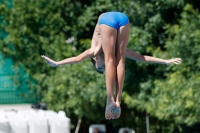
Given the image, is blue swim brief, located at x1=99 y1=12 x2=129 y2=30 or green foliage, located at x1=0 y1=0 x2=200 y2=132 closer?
blue swim brief, located at x1=99 y1=12 x2=129 y2=30

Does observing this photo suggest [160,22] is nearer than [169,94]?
No

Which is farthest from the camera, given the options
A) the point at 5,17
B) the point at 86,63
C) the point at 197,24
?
the point at 5,17

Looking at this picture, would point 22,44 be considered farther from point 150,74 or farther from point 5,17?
point 150,74

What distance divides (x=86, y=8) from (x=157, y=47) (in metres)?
2.12

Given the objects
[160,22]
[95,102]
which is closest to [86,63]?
[95,102]

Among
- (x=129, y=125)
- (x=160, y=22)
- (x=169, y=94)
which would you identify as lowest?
(x=129, y=125)

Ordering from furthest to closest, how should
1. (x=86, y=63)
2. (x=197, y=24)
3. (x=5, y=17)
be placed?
(x=5, y=17)
(x=86, y=63)
(x=197, y=24)

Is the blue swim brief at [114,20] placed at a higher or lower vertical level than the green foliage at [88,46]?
higher

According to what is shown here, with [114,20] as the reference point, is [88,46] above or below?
below

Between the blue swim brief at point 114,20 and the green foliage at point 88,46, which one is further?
the green foliage at point 88,46

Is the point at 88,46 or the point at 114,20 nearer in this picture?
the point at 114,20

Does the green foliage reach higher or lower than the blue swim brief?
lower

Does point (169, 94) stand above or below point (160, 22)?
below

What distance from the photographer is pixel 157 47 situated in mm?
13469
